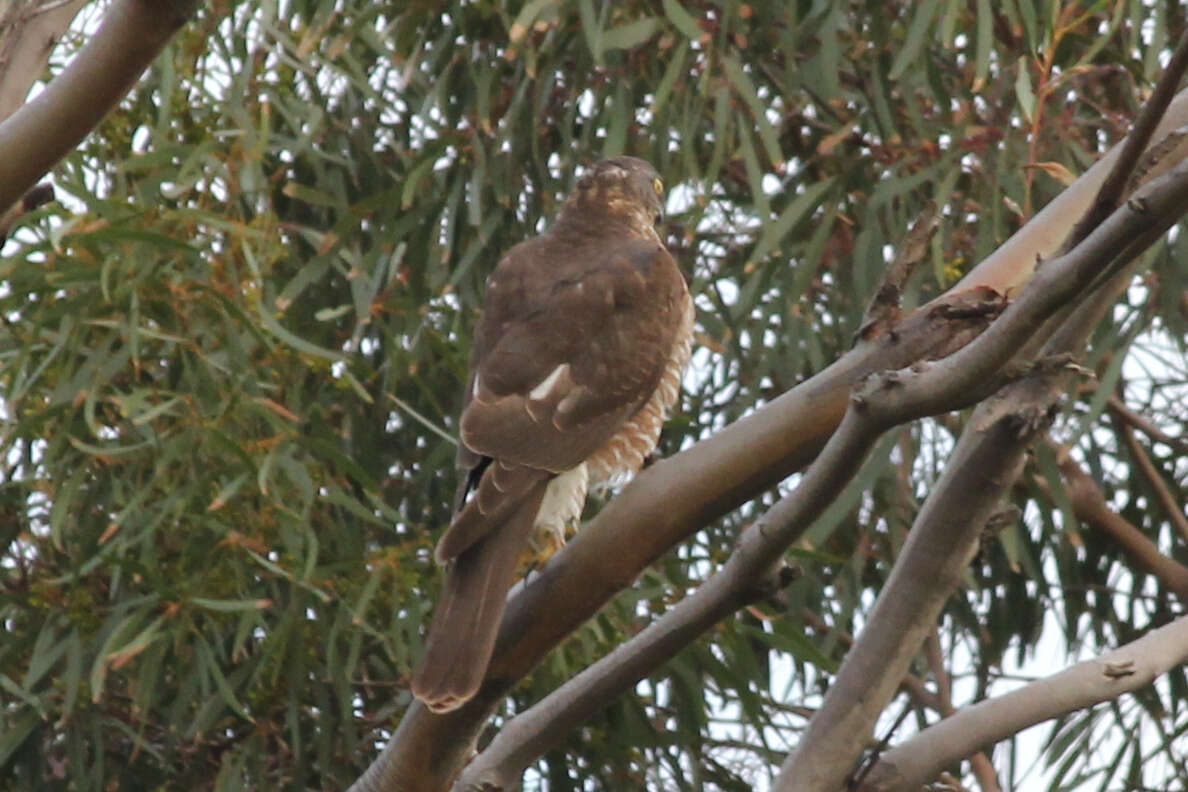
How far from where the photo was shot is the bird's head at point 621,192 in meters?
2.96

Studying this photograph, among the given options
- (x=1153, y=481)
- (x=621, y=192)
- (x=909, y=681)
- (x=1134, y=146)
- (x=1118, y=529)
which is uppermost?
(x=1153, y=481)

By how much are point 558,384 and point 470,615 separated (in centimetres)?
57

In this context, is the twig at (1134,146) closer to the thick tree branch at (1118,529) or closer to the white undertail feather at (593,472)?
the white undertail feather at (593,472)

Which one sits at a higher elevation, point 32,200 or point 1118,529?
point 1118,529

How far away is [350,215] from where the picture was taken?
3.11m

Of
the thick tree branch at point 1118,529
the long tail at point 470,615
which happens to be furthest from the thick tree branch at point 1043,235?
the thick tree branch at point 1118,529

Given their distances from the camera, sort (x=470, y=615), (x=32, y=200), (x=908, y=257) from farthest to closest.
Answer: (x=470, y=615) → (x=32, y=200) → (x=908, y=257)

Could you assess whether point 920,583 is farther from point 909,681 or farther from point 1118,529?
point 1118,529

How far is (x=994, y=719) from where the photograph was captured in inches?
75.6

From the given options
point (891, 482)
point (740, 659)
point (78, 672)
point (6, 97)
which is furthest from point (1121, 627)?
point (6, 97)

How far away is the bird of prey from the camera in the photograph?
2125 millimetres

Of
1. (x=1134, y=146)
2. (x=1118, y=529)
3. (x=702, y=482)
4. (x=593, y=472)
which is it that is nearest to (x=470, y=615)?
(x=702, y=482)

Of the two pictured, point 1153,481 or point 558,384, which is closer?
point 558,384

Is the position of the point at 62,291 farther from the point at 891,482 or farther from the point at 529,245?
the point at 891,482
